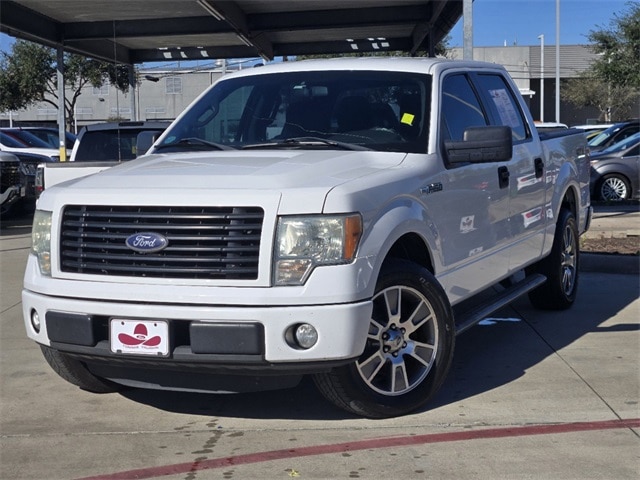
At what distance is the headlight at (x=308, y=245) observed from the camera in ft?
14.3

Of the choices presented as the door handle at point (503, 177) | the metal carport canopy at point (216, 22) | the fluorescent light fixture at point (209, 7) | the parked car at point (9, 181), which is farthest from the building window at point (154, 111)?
the door handle at point (503, 177)

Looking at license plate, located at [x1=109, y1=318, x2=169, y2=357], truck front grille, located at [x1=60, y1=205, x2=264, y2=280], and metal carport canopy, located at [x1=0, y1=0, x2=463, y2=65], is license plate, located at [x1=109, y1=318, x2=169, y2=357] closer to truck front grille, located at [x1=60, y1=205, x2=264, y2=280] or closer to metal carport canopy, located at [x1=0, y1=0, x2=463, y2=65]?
truck front grille, located at [x1=60, y1=205, x2=264, y2=280]

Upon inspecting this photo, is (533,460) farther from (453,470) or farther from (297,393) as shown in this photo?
(297,393)

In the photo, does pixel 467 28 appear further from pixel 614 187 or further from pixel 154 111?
pixel 154 111

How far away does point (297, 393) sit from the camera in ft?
18.2

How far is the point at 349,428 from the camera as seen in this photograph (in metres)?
4.82

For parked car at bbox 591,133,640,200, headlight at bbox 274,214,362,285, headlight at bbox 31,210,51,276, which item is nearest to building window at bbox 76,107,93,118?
parked car at bbox 591,133,640,200

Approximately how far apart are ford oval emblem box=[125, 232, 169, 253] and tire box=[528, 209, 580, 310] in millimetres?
4090

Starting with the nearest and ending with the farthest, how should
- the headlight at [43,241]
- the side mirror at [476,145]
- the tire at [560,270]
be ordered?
1. the headlight at [43,241]
2. the side mirror at [476,145]
3. the tire at [560,270]

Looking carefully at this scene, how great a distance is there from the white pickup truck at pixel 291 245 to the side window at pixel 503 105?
1.80 feet

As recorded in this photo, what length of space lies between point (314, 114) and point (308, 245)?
1647 millimetres

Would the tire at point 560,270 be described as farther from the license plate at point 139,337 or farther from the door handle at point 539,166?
the license plate at point 139,337

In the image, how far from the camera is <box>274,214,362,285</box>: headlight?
4363 mm

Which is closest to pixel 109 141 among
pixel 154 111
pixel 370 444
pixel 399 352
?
pixel 399 352
